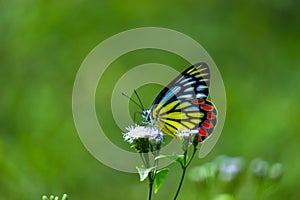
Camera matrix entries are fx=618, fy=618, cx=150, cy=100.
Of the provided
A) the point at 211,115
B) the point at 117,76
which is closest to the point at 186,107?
the point at 211,115

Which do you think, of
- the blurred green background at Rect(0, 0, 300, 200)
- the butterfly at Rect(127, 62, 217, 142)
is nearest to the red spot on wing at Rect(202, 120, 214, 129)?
the butterfly at Rect(127, 62, 217, 142)

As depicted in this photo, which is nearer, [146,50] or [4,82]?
[4,82]

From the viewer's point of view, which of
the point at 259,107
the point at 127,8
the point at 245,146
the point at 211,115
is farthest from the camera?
the point at 127,8

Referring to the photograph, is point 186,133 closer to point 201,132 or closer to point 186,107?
point 201,132

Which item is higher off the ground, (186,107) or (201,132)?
(186,107)

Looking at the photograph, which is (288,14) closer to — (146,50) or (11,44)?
(146,50)

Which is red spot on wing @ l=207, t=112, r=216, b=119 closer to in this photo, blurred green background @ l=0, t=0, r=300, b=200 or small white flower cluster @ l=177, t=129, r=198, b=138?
small white flower cluster @ l=177, t=129, r=198, b=138

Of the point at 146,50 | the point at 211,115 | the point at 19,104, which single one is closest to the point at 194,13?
the point at 146,50
